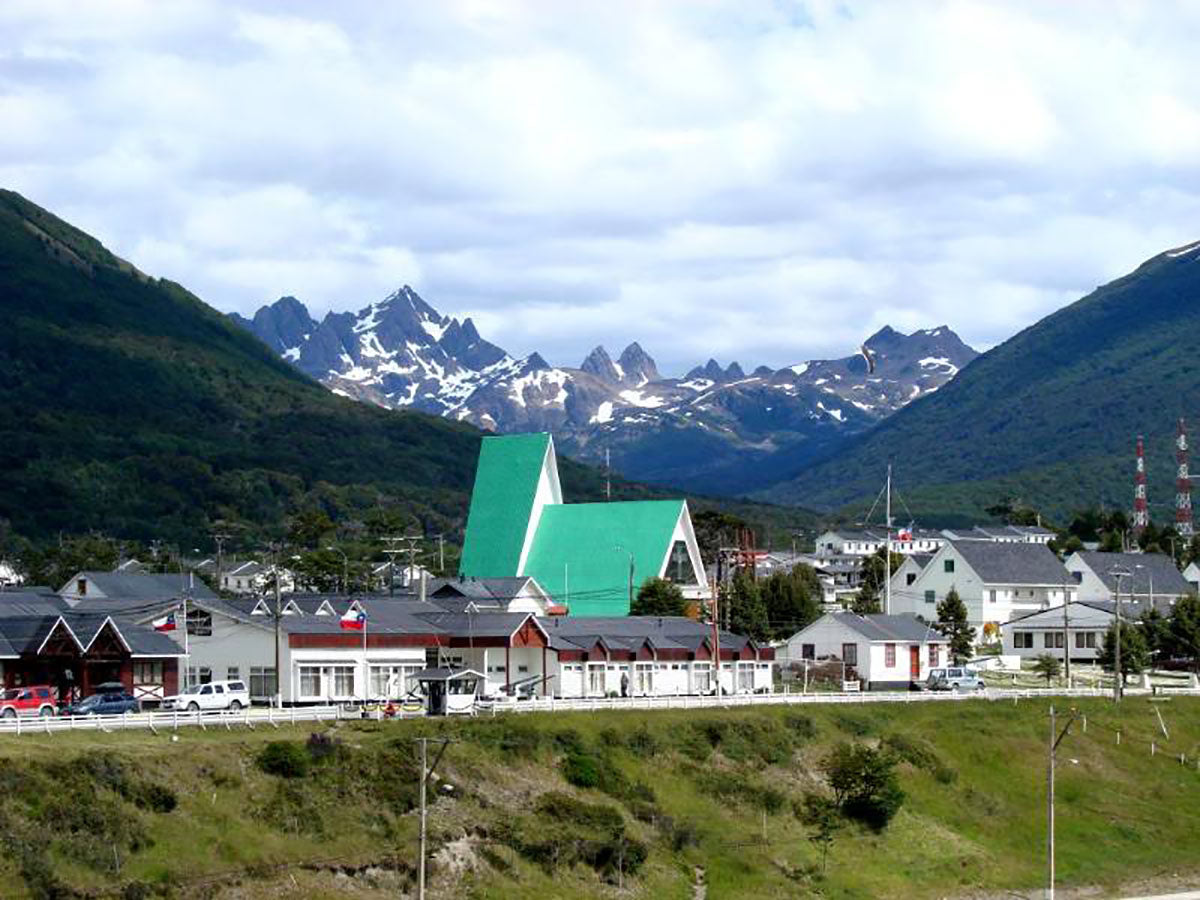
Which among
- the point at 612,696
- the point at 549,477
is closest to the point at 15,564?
the point at 549,477

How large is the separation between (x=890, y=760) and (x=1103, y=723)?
60.1 feet

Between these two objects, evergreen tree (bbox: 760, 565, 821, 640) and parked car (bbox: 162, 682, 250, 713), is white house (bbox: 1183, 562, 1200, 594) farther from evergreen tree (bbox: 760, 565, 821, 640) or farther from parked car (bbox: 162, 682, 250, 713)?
parked car (bbox: 162, 682, 250, 713)

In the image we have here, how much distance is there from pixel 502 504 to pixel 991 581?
3424 cm

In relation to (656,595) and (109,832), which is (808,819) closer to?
(109,832)

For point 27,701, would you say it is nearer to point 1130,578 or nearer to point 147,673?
point 147,673

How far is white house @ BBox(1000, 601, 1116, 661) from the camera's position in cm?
12062

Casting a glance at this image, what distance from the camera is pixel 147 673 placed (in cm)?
8150

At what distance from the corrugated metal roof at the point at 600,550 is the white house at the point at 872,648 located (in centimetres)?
1913

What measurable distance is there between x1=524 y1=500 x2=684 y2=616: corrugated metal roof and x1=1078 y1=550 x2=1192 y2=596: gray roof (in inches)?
1267

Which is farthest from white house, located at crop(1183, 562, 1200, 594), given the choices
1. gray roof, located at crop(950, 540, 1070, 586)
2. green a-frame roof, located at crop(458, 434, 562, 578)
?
green a-frame roof, located at crop(458, 434, 562, 578)

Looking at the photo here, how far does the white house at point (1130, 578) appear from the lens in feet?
443

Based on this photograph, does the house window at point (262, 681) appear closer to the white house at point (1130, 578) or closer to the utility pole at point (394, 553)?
the utility pole at point (394, 553)

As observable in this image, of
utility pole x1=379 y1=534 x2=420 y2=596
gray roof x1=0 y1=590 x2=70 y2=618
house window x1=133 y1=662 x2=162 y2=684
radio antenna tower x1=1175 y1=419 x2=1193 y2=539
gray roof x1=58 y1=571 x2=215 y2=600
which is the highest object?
radio antenna tower x1=1175 y1=419 x2=1193 y2=539

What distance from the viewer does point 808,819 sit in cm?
7294
